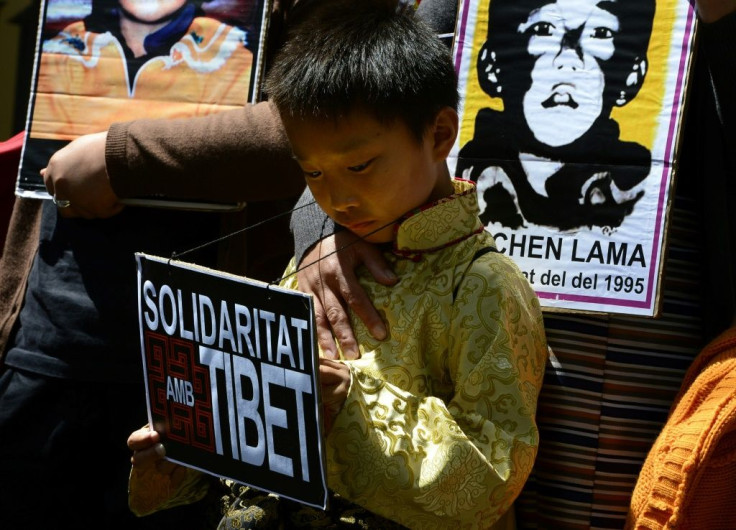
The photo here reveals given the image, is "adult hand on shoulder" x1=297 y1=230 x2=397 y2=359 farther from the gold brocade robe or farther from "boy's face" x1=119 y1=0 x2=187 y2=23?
"boy's face" x1=119 y1=0 x2=187 y2=23

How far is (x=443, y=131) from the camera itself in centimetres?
204

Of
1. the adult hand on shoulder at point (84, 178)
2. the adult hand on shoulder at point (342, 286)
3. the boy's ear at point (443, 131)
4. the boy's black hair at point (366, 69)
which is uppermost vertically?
the boy's black hair at point (366, 69)

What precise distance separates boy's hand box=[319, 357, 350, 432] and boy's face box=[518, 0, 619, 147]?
72 centimetres

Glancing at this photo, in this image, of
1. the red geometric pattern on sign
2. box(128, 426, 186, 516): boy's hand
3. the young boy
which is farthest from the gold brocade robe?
box(128, 426, 186, 516): boy's hand

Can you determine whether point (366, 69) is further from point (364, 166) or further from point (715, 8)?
point (715, 8)

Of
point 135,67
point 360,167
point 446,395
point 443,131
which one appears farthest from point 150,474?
point 135,67

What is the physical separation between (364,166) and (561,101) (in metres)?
0.55

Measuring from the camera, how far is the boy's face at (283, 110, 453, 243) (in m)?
1.92

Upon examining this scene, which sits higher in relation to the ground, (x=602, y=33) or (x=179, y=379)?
(x=602, y=33)

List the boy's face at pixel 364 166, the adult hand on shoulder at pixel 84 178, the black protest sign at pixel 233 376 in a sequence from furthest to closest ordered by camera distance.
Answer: the adult hand on shoulder at pixel 84 178 < the boy's face at pixel 364 166 < the black protest sign at pixel 233 376

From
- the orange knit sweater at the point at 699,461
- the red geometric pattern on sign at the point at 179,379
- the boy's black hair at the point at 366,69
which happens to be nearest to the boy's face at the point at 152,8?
the boy's black hair at the point at 366,69

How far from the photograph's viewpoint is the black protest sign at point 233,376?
5.83 feet

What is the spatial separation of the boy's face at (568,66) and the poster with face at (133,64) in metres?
0.59

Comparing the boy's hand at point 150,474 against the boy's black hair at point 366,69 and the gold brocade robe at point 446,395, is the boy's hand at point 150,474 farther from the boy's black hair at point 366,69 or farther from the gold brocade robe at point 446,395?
the boy's black hair at point 366,69
